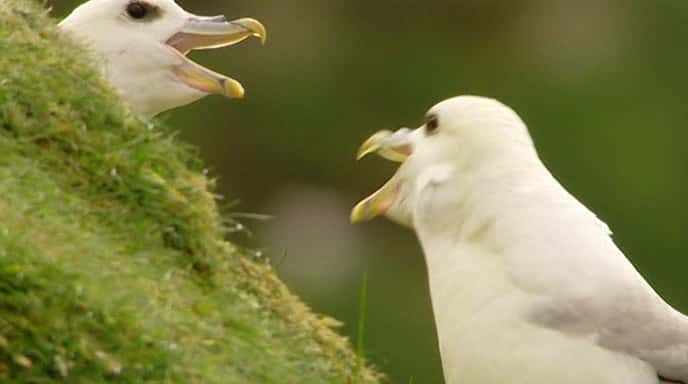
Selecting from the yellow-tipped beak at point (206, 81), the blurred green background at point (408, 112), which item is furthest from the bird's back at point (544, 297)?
the blurred green background at point (408, 112)

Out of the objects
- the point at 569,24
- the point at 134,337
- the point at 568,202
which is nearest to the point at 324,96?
the point at 569,24

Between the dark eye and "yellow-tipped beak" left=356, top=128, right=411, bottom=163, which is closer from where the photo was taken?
"yellow-tipped beak" left=356, top=128, right=411, bottom=163

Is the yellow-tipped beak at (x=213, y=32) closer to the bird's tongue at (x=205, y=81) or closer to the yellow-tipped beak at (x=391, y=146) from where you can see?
the bird's tongue at (x=205, y=81)

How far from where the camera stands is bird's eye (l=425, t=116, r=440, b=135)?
827cm

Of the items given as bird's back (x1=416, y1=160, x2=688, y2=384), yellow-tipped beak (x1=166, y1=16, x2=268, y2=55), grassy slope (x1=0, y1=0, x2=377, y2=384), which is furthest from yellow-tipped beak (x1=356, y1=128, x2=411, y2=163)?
yellow-tipped beak (x1=166, y1=16, x2=268, y2=55)

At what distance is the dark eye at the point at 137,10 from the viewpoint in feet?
30.6

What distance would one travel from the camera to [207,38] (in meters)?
9.56

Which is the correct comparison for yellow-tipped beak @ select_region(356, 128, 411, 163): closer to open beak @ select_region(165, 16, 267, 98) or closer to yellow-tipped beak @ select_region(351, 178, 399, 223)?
yellow-tipped beak @ select_region(351, 178, 399, 223)

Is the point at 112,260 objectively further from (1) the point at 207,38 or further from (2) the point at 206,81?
(1) the point at 207,38

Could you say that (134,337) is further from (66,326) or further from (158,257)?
(158,257)

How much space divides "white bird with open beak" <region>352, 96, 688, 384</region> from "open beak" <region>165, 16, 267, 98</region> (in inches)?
42.6

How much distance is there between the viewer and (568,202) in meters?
7.90

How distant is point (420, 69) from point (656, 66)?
189 cm

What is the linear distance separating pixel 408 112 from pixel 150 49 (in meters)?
11.6
